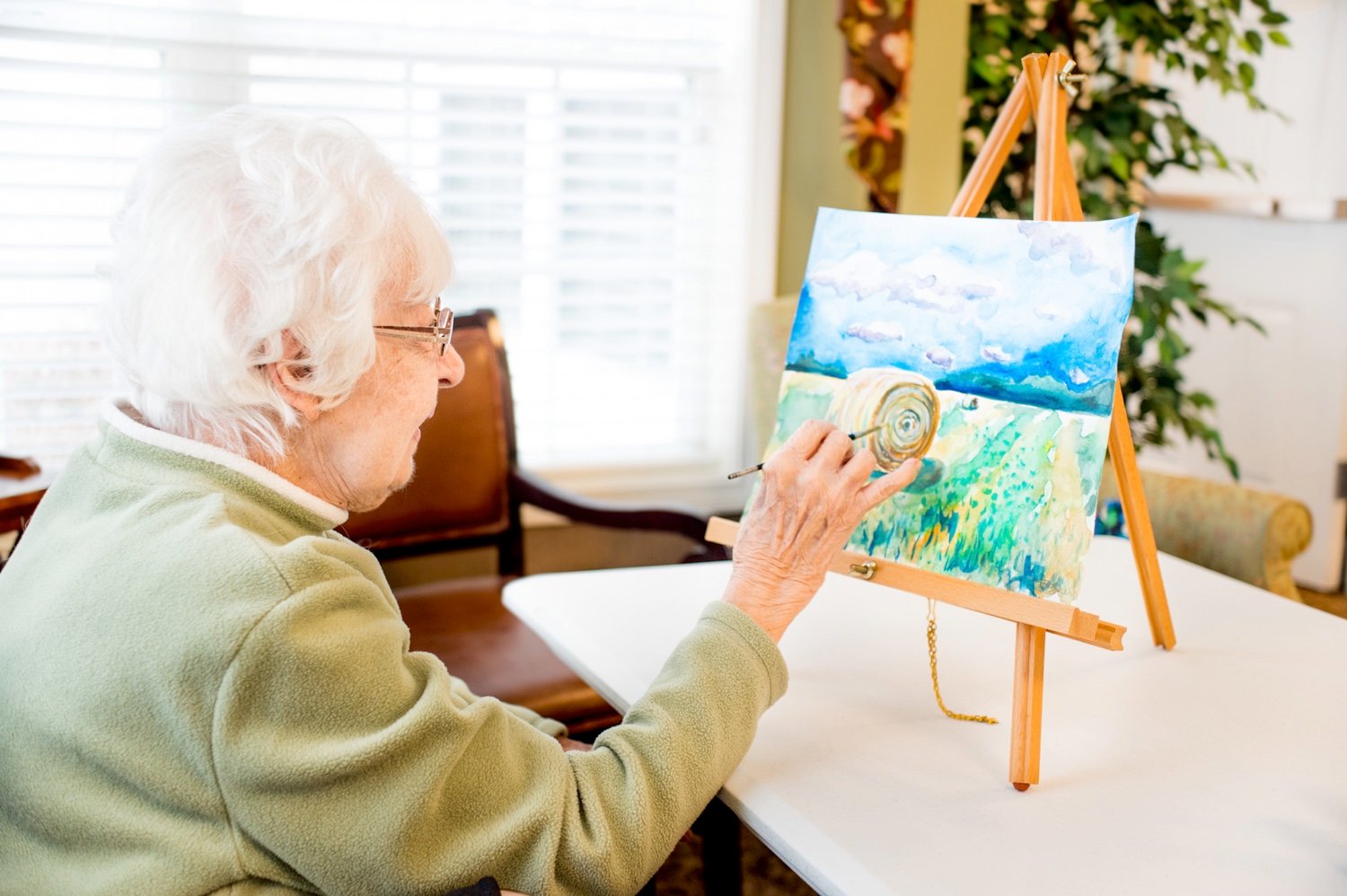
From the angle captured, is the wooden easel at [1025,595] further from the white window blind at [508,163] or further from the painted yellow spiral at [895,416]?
the white window blind at [508,163]

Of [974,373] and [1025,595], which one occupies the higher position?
[974,373]

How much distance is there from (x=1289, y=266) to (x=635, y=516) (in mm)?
2531

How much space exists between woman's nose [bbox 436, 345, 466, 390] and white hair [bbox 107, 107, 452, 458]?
12 cm

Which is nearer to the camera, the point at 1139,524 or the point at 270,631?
the point at 270,631

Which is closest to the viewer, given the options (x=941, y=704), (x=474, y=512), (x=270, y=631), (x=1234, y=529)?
(x=270, y=631)

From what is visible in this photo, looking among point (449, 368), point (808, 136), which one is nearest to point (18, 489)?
point (449, 368)

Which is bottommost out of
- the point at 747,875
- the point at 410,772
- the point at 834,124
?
the point at 747,875

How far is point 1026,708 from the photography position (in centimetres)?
117

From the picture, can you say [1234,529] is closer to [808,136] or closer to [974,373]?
[974,373]

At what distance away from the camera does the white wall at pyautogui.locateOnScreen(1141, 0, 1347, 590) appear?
3.63 metres

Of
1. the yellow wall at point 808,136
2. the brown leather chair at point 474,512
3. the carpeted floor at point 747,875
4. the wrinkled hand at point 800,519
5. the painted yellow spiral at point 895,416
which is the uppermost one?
the yellow wall at point 808,136

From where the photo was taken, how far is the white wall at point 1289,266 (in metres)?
3.63

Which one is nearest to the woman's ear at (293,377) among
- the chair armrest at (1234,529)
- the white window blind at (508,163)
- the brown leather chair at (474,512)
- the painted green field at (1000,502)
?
the painted green field at (1000,502)

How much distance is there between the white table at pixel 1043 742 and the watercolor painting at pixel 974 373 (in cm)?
17
